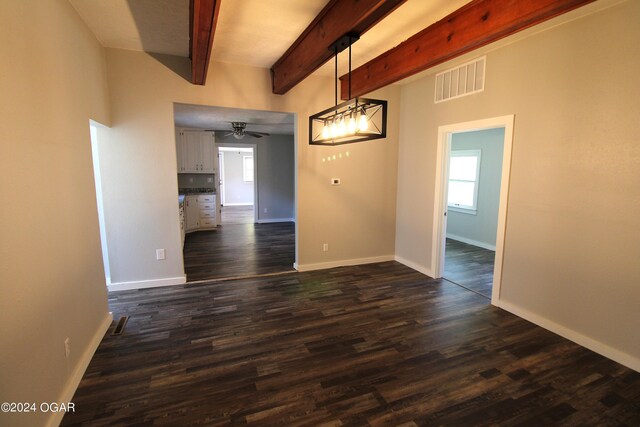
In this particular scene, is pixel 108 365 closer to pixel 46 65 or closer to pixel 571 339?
pixel 46 65

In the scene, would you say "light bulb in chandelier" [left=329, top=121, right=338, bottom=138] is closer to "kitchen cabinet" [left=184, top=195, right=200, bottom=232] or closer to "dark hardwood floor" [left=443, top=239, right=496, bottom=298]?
"dark hardwood floor" [left=443, top=239, right=496, bottom=298]

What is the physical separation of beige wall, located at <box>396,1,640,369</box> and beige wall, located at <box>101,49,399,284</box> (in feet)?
6.51

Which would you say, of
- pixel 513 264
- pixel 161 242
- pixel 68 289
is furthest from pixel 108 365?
pixel 513 264

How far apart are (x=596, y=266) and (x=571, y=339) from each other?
2.39 feet

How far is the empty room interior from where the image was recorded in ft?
→ 6.30

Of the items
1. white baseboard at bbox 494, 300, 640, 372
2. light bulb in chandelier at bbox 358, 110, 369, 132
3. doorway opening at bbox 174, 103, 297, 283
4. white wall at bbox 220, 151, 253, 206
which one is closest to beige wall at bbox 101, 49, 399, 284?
doorway opening at bbox 174, 103, 297, 283

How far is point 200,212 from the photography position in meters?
7.84

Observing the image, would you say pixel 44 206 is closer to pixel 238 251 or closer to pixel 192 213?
pixel 238 251

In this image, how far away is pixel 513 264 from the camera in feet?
10.9

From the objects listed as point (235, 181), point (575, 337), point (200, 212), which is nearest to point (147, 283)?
point (200, 212)

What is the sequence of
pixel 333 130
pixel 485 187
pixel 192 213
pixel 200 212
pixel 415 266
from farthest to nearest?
pixel 200 212, pixel 192 213, pixel 485 187, pixel 415 266, pixel 333 130

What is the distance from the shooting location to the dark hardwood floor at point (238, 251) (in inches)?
186

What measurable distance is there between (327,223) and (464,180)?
3.76 meters

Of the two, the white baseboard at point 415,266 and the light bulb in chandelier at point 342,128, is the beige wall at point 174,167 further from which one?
the light bulb in chandelier at point 342,128
